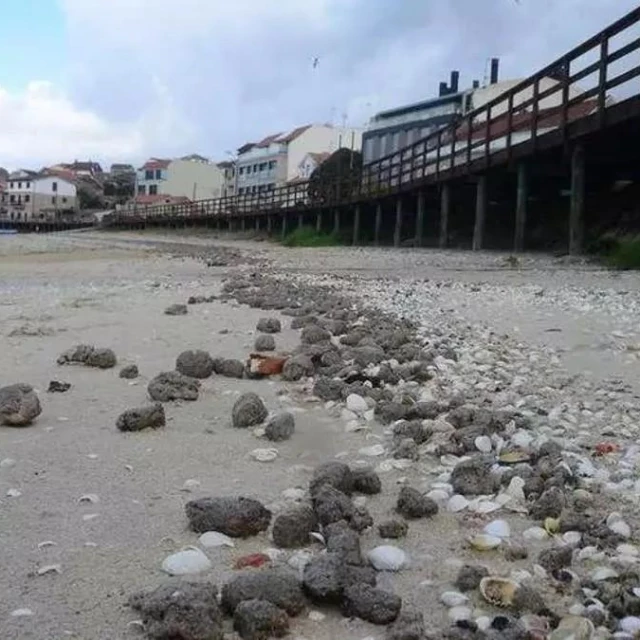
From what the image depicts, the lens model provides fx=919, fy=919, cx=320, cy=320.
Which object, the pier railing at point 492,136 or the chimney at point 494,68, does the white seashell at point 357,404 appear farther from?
the chimney at point 494,68

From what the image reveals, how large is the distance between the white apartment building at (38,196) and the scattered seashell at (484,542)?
123048 millimetres

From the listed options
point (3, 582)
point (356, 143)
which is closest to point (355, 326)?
point (3, 582)

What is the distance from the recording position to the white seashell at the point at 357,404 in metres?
4.63

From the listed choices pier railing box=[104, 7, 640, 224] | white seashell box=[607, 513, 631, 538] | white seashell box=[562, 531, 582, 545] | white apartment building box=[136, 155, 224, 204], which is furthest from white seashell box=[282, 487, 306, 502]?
white apartment building box=[136, 155, 224, 204]

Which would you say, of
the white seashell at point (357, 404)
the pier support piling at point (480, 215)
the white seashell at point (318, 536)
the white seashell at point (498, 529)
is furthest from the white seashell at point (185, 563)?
the pier support piling at point (480, 215)

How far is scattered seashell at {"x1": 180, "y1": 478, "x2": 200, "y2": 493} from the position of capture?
132 inches

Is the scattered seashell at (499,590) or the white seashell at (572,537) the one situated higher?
the white seashell at (572,537)

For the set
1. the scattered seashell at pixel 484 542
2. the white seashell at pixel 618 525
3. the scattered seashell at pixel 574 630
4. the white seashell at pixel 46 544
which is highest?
the white seashell at pixel 618 525

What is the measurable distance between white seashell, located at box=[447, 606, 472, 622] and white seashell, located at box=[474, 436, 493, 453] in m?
1.45

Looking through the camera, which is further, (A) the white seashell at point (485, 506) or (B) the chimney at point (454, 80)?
(B) the chimney at point (454, 80)

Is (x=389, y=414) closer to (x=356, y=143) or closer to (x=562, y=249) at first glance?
(x=562, y=249)

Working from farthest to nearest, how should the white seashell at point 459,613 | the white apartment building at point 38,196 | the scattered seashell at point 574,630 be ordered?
the white apartment building at point 38,196 < the white seashell at point 459,613 < the scattered seashell at point 574,630

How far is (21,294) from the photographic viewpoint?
12016mm

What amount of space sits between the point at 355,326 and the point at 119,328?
6.88ft
